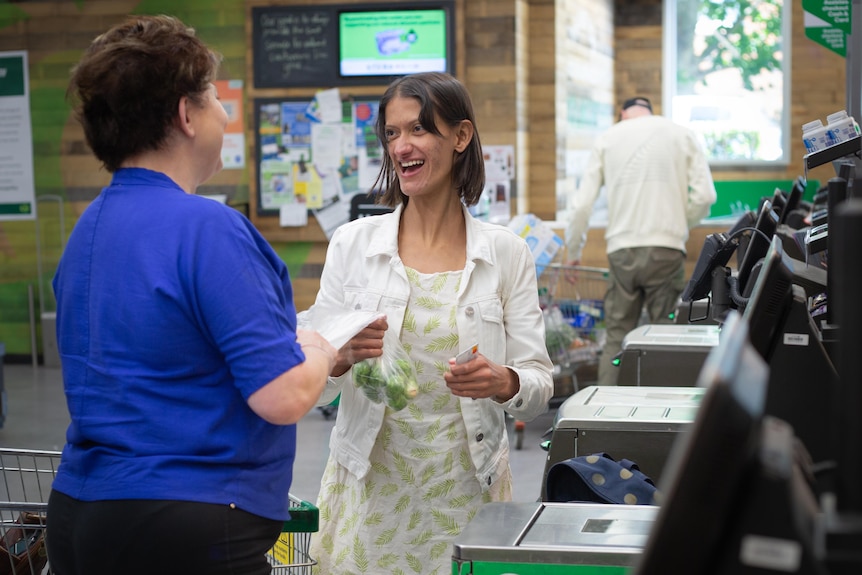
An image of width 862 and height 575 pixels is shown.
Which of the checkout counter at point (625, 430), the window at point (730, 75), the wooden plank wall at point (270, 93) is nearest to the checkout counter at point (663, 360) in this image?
the checkout counter at point (625, 430)

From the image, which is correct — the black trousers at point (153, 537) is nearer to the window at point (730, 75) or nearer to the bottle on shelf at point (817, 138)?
the bottle on shelf at point (817, 138)

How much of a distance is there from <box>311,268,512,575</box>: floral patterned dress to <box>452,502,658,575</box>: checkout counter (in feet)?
1.85

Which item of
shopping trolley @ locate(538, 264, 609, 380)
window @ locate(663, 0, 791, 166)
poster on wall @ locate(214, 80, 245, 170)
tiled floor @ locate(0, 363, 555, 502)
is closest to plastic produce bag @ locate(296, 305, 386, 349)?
tiled floor @ locate(0, 363, 555, 502)

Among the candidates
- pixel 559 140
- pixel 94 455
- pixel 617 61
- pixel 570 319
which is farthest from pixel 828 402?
pixel 617 61

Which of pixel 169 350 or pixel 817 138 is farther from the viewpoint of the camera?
pixel 817 138

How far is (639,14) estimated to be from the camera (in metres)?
12.3

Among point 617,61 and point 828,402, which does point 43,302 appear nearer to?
point 617,61

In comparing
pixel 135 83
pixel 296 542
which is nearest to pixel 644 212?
pixel 296 542

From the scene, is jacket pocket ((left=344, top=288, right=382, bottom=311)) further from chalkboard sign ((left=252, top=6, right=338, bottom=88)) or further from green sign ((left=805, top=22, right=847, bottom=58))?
chalkboard sign ((left=252, top=6, right=338, bottom=88))

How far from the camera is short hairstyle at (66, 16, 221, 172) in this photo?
163 centimetres

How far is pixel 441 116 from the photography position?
2.53 meters

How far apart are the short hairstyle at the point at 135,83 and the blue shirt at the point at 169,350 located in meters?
0.10

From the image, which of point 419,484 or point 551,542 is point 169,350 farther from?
point 419,484

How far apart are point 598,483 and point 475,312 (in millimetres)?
469
